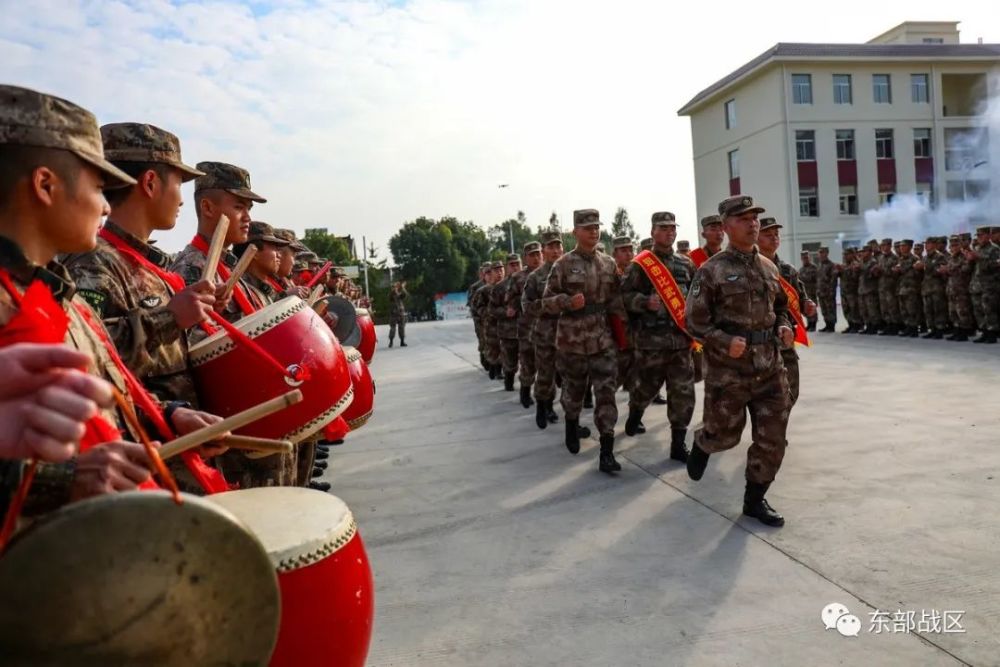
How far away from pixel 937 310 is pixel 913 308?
2.48ft

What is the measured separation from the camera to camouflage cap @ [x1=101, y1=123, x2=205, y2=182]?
2.78 metres

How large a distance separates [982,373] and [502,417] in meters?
6.01

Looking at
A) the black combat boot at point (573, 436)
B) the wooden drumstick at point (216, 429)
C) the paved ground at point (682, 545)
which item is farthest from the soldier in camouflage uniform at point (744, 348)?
the wooden drumstick at point (216, 429)

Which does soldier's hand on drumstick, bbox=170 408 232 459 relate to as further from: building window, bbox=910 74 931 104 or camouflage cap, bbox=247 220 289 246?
building window, bbox=910 74 931 104

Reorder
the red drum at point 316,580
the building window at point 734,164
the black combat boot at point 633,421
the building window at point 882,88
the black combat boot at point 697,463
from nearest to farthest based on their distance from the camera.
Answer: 1. the red drum at point 316,580
2. the black combat boot at point 697,463
3. the black combat boot at point 633,421
4. the building window at point 882,88
5. the building window at point 734,164

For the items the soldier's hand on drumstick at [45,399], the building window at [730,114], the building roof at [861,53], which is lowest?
the soldier's hand on drumstick at [45,399]

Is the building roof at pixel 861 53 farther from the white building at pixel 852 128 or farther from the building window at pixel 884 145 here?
the building window at pixel 884 145

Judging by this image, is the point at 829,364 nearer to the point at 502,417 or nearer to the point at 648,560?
the point at 502,417

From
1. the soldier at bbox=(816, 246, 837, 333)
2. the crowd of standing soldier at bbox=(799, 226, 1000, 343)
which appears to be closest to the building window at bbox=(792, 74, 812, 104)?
the crowd of standing soldier at bbox=(799, 226, 1000, 343)

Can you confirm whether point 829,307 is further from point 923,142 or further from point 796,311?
point 923,142

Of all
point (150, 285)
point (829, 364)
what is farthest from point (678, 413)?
point (829, 364)

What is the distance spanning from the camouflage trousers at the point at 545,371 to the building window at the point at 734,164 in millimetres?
34956

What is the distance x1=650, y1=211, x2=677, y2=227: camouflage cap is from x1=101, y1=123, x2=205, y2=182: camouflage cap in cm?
505

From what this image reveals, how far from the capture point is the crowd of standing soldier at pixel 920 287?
1310 cm
